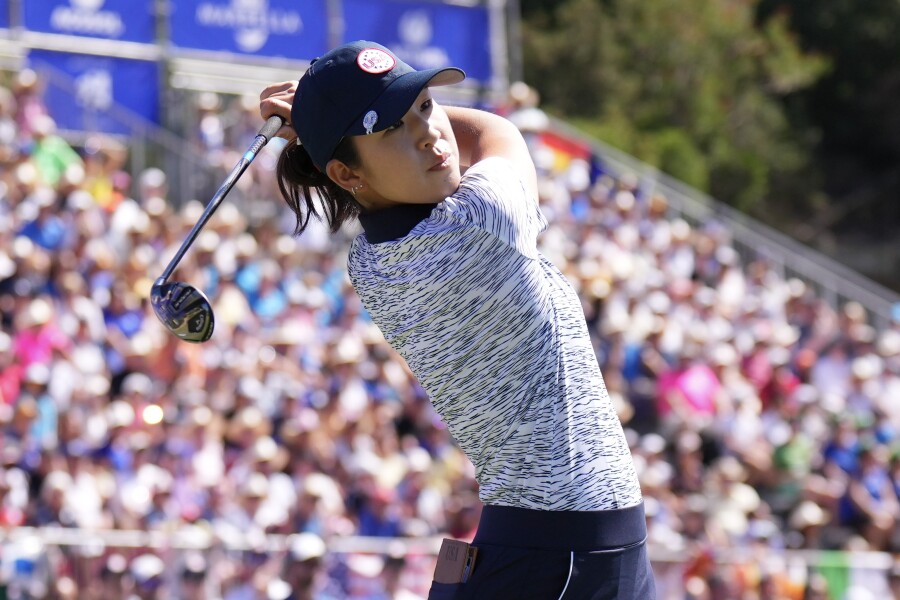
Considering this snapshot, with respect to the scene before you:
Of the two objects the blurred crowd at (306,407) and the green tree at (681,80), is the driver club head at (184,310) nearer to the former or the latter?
the blurred crowd at (306,407)

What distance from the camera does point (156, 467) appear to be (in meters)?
8.20

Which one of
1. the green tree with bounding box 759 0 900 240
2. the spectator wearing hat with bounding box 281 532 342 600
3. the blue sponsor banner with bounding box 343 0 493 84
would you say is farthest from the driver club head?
the green tree with bounding box 759 0 900 240

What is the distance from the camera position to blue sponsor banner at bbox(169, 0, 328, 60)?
47.7ft

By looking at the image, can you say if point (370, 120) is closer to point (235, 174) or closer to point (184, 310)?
point (235, 174)

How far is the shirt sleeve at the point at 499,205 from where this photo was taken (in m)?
2.91

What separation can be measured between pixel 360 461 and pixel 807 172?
67.9 feet

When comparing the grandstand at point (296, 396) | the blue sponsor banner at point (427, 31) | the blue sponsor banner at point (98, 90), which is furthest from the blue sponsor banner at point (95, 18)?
the blue sponsor banner at point (427, 31)

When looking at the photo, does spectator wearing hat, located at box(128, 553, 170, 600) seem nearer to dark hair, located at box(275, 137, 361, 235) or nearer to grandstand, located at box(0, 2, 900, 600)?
grandstand, located at box(0, 2, 900, 600)

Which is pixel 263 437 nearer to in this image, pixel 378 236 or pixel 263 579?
pixel 263 579

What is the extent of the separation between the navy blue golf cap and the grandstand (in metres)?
4.77

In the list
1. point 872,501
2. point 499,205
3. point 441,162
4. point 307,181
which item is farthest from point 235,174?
point 872,501

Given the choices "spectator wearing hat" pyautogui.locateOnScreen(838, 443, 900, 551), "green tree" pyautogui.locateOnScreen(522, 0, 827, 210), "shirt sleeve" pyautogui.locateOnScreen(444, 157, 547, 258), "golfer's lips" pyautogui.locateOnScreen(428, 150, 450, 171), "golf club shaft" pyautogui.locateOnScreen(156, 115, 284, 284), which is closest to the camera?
"shirt sleeve" pyautogui.locateOnScreen(444, 157, 547, 258)

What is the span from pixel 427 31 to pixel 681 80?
11450 millimetres

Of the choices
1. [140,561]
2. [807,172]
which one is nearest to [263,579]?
[140,561]
